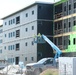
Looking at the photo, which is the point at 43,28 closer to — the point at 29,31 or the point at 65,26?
the point at 29,31

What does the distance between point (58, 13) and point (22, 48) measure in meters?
11.7

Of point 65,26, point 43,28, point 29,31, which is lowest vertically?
point 29,31

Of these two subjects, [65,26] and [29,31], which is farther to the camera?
[29,31]

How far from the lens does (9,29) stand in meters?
74.7

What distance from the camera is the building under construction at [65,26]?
52463mm

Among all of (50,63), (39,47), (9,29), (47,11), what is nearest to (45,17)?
(47,11)

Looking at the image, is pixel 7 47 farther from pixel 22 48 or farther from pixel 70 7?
pixel 70 7

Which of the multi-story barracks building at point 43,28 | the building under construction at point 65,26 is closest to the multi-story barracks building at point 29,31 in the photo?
the multi-story barracks building at point 43,28

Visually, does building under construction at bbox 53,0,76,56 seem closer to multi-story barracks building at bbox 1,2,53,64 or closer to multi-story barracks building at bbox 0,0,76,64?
multi-story barracks building at bbox 0,0,76,64

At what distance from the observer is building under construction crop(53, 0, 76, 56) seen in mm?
52463

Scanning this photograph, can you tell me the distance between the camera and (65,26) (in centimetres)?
5559

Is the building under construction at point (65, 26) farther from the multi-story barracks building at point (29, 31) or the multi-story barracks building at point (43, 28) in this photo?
the multi-story barracks building at point (29, 31)

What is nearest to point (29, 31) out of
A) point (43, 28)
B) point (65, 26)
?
point (43, 28)

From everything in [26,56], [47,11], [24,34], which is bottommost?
[26,56]
